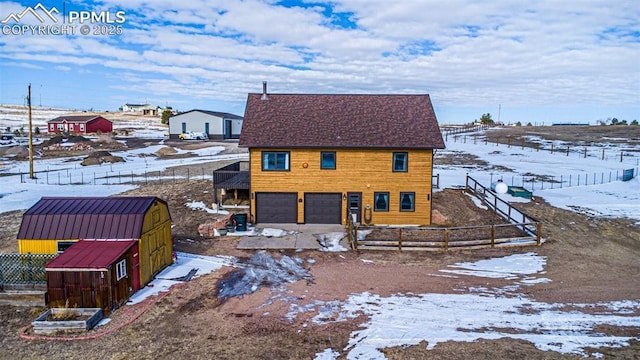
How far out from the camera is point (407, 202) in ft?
85.7

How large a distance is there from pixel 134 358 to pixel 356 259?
34.7 feet

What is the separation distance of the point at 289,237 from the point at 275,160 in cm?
494

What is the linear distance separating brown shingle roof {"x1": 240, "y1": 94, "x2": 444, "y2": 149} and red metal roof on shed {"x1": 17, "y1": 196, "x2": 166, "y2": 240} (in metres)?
10.1

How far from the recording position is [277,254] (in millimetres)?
20438

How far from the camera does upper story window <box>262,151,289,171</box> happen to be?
26.0 m

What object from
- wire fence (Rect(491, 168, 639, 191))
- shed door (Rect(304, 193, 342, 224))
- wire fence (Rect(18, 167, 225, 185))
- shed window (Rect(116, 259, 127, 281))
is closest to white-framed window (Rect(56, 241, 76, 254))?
shed window (Rect(116, 259, 127, 281))

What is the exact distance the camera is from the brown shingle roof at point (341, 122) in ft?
84.5

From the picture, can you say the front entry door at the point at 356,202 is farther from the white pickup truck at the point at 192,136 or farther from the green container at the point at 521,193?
the white pickup truck at the point at 192,136

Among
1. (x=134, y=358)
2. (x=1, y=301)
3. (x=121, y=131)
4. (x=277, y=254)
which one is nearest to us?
(x=134, y=358)

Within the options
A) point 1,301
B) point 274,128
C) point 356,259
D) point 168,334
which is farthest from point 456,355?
point 274,128

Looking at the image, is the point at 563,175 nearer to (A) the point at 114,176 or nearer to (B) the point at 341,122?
(B) the point at 341,122

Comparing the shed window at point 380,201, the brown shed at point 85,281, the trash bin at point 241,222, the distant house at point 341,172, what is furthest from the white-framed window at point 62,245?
the shed window at point 380,201

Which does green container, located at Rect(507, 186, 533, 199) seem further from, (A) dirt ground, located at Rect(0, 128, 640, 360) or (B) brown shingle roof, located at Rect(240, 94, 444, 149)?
(B) brown shingle roof, located at Rect(240, 94, 444, 149)

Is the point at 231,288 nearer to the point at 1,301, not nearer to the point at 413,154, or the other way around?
the point at 1,301
